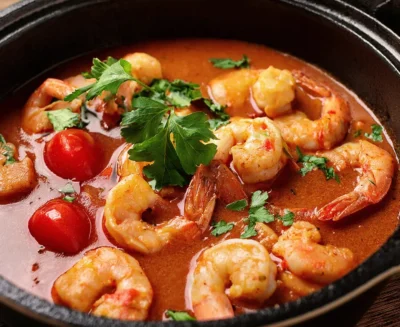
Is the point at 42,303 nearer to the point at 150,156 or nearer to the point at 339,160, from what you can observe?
the point at 150,156

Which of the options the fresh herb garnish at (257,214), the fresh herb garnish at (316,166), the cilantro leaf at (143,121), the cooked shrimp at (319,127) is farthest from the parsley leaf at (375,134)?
the cilantro leaf at (143,121)

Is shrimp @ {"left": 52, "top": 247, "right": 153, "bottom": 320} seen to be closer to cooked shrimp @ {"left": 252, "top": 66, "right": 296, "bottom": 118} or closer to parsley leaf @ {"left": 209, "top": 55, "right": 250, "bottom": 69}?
cooked shrimp @ {"left": 252, "top": 66, "right": 296, "bottom": 118}

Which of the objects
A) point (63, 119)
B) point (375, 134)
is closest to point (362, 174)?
point (375, 134)

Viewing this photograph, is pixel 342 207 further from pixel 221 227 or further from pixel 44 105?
pixel 44 105

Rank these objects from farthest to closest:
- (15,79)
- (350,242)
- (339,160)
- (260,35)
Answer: (260,35) → (15,79) → (339,160) → (350,242)

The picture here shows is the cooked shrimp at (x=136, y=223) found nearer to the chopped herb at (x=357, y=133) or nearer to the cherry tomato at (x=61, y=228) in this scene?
the cherry tomato at (x=61, y=228)

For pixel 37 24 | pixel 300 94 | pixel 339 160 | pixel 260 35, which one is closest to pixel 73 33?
pixel 37 24

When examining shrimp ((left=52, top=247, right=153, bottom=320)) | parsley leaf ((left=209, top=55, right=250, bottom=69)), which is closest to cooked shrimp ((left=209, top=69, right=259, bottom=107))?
parsley leaf ((left=209, top=55, right=250, bottom=69))
